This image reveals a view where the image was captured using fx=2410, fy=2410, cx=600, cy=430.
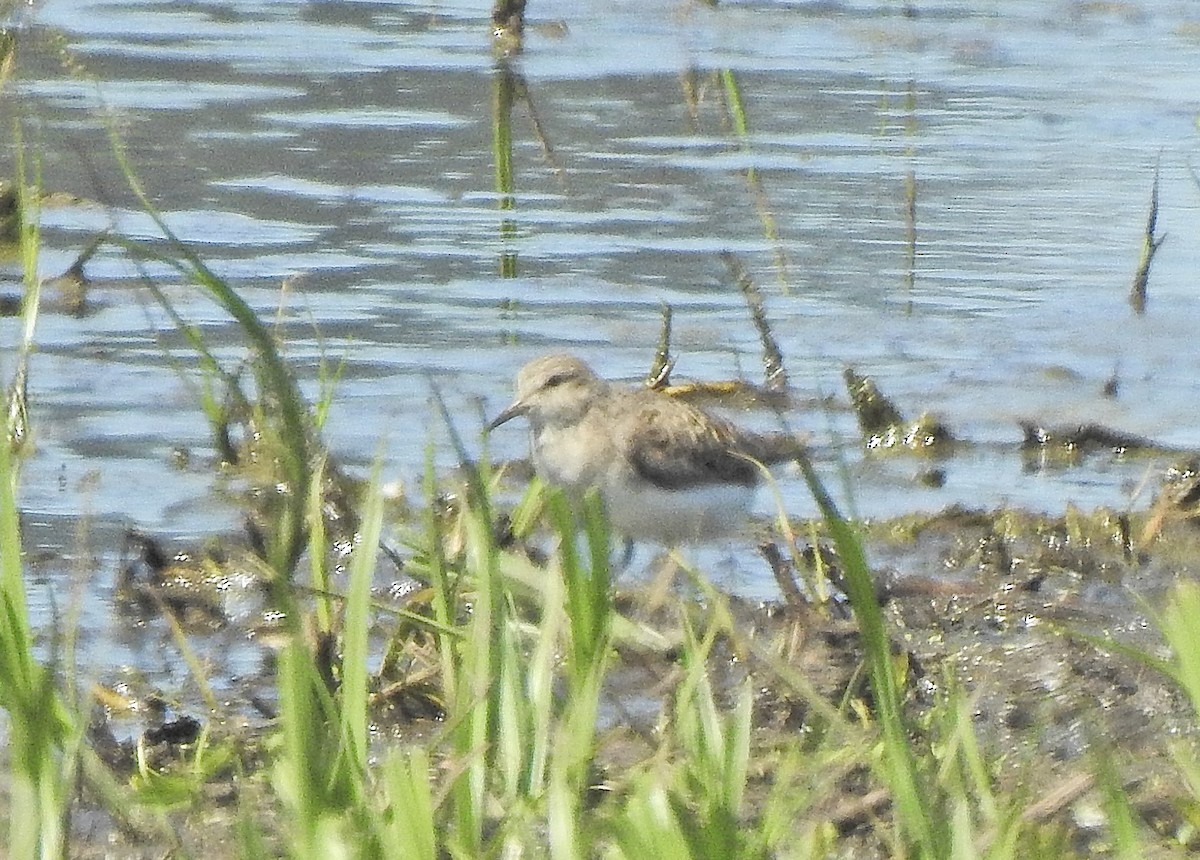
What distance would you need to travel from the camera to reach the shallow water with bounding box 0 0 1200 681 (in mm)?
7516

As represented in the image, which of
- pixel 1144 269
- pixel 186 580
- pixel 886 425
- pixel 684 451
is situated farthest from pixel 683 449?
pixel 1144 269

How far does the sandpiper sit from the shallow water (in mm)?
243

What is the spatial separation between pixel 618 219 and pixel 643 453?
340 cm

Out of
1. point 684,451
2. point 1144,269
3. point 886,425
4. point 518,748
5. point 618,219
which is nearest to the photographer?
point 518,748

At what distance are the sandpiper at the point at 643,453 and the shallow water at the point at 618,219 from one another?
24 centimetres

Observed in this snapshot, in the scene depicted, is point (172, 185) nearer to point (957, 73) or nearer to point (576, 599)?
point (957, 73)

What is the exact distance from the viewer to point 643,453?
667 cm

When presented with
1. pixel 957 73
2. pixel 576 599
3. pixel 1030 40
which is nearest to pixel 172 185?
pixel 957 73

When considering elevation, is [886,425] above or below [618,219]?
below

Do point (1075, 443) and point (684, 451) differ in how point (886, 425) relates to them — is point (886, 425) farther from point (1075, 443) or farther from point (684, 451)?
point (684, 451)

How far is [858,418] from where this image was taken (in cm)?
756

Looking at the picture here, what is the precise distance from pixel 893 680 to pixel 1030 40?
11308 mm

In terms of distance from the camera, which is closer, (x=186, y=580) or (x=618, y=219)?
(x=186, y=580)

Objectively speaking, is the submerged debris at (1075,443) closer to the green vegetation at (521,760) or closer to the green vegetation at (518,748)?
the green vegetation at (518,748)
